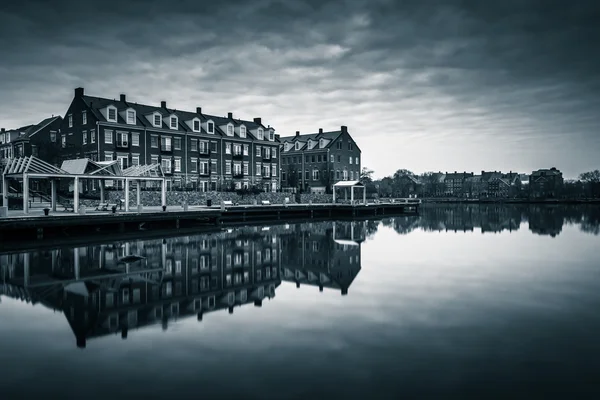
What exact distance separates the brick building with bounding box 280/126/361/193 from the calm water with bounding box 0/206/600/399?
2160 inches

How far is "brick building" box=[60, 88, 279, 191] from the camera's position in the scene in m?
49.1

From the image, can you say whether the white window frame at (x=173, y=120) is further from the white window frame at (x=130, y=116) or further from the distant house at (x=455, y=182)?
the distant house at (x=455, y=182)

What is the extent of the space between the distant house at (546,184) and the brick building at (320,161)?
7328cm

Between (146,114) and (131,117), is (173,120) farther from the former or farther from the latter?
(131,117)

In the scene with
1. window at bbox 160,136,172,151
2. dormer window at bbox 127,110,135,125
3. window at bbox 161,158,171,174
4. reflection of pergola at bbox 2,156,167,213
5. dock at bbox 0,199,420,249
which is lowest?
dock at bbox 0,199,420,249

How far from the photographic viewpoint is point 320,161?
7731 centimetres

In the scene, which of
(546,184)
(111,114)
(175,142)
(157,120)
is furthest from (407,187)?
(111,114)

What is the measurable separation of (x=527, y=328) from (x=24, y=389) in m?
10.6

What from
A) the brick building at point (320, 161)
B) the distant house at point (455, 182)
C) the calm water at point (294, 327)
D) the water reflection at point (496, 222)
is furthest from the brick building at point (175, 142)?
the distant house at point (455, 182)

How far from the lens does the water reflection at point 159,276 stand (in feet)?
40.2

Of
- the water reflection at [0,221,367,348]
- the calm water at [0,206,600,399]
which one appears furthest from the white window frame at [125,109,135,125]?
the calm water at [0,206,600,399]

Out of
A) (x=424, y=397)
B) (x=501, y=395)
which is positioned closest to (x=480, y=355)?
(x=501, y=395)

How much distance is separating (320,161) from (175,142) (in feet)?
95.4

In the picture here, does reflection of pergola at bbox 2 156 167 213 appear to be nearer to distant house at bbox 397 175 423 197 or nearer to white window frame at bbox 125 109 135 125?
white window frame at bbox 125 109 135 125
